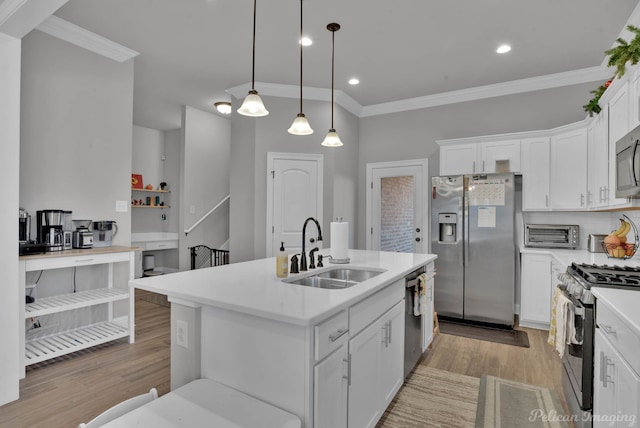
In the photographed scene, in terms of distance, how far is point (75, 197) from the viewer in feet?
10.8

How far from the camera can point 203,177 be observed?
6.12 m

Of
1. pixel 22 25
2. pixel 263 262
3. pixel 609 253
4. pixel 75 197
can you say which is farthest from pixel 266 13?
pixel 609 253

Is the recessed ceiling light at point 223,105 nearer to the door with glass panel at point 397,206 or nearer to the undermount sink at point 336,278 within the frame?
the door with glass panel at point 397,206

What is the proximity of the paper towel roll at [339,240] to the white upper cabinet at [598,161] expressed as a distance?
2.40m

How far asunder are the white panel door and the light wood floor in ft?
6.16

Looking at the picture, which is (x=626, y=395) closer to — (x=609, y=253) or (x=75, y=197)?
(x=609, y=253)

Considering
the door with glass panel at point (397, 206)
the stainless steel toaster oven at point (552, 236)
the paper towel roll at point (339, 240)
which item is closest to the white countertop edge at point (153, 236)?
the door with glass panel at point (397, 206)

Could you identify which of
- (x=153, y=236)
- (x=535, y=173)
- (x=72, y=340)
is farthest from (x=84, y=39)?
(x=535, y=173)

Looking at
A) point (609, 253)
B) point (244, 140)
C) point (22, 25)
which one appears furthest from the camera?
point (244, 140)

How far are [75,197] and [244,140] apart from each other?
7.12 ft

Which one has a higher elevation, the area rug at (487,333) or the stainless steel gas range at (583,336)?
the stainless steel gas range at (583,336)

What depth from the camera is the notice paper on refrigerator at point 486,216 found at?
13.1 feet

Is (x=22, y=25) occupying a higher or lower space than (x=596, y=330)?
higher

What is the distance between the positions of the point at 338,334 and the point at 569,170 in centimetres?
364
